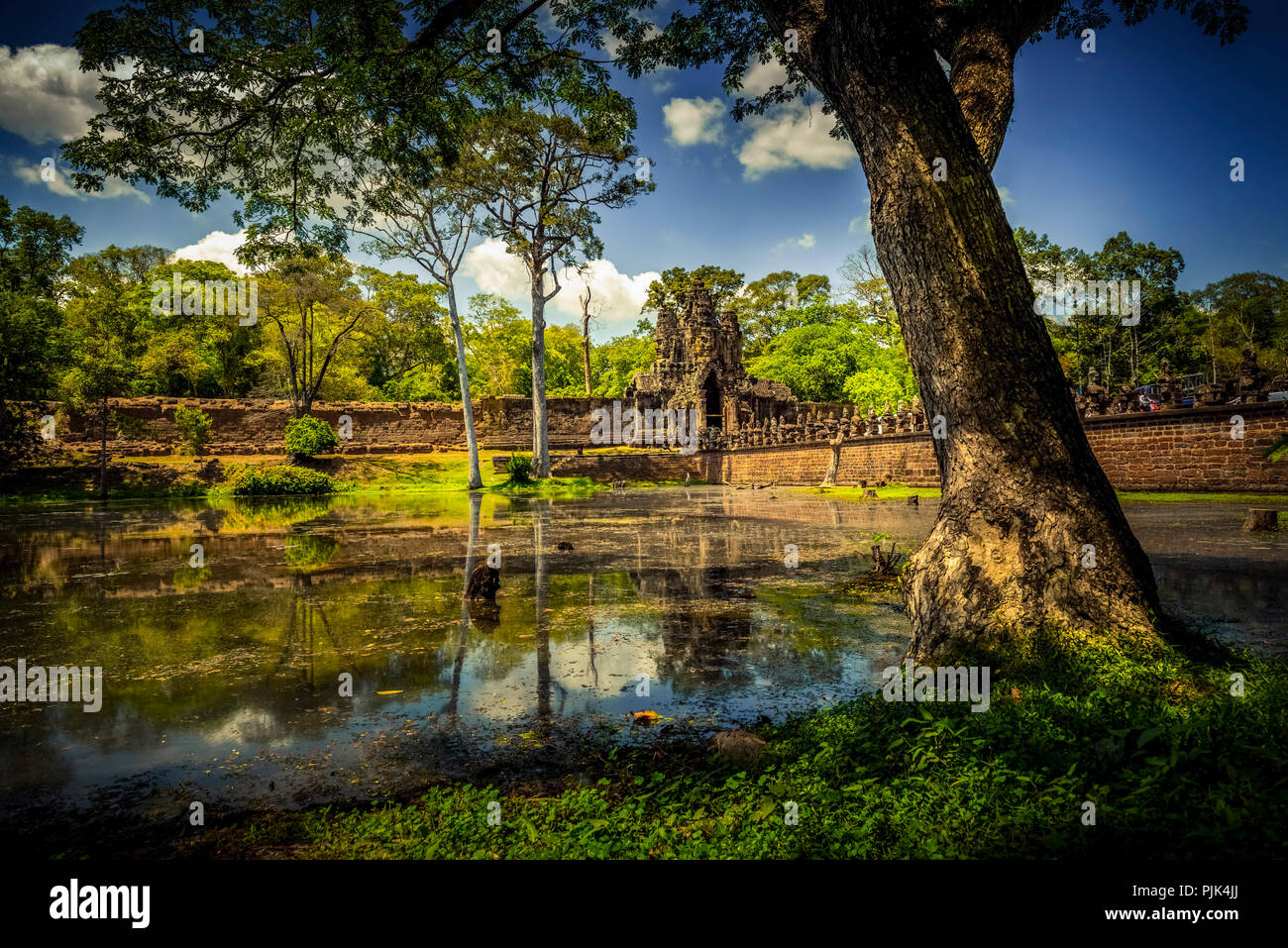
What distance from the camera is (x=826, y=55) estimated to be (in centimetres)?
394

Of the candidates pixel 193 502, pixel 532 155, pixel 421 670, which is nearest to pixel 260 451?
pixel 193 502

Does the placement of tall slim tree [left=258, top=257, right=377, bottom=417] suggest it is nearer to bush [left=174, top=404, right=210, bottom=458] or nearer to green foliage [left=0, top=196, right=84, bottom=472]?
bush [left=174, top=404, right=210, bottom=458]

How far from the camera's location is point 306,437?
30609 millimetres

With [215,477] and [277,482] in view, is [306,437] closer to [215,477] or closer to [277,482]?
[215,477]

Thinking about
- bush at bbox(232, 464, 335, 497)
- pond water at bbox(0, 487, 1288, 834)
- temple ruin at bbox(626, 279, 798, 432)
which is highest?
temple ruin at bbox(626, 279, 798, 432)

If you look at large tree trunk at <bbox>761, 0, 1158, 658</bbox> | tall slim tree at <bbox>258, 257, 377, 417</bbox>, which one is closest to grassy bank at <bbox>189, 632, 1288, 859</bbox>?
large tree trunk at <bbox>761, 0, 1158, 658</bbox>

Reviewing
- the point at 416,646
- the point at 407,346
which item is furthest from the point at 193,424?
the point at 416,646

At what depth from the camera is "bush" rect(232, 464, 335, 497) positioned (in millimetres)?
24203

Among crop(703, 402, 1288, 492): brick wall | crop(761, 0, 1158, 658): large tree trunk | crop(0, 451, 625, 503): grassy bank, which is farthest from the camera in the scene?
crop(0, 451, 625, 503): grassy bank

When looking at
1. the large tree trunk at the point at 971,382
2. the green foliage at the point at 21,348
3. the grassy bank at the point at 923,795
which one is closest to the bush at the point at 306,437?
the green foliage at the point at 21,348

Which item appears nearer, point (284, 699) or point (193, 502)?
point (284, 699)

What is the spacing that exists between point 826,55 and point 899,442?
2066cm

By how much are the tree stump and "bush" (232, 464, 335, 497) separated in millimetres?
27394
